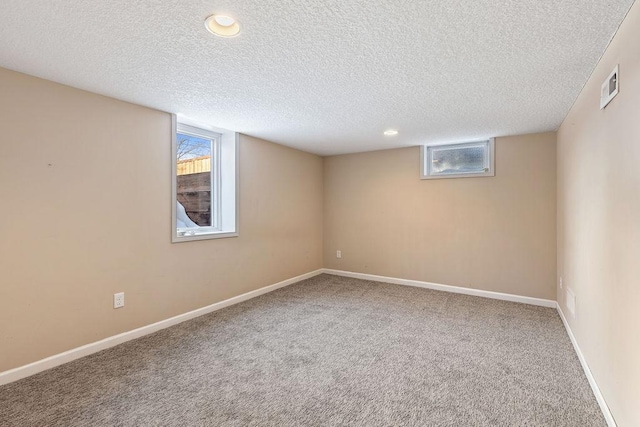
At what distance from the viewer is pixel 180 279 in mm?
3070

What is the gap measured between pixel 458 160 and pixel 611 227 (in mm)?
2712

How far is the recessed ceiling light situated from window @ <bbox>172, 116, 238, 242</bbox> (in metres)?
1.88

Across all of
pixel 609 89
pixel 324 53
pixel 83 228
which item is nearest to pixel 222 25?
pixel 324 53

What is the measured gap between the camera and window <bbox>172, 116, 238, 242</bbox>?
332 cm

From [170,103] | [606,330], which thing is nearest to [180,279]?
[170,103]

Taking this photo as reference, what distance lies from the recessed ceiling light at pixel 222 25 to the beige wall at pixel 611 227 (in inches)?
72.8

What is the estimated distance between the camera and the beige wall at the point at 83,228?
80.1 inches

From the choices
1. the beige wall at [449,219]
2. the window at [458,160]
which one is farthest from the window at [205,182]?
the window at [458,160]

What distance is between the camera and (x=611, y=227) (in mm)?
1646

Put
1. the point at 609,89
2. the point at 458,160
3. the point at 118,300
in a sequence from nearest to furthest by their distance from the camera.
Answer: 1. the point at 609,89
2. the point at 118,300
3. the point at 458,160

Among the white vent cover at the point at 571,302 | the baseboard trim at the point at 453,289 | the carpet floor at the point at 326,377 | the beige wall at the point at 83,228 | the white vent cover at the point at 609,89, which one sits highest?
the white vent cover at the point at 609,89

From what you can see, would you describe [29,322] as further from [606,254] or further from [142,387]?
[606,254]

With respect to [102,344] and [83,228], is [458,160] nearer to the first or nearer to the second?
[83,228]

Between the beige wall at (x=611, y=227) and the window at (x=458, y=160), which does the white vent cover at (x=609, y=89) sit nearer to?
the beige wall at (x=611, y=227)
